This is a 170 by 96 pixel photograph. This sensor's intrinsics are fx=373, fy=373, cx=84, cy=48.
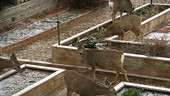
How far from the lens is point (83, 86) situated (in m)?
7.25

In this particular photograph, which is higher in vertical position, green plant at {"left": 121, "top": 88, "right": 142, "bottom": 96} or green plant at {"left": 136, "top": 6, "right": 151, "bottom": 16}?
green plant at {"left": 121, "top": 88, "right": 142, "bottom": 96}

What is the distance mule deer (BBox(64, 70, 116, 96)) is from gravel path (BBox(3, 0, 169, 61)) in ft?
11.1

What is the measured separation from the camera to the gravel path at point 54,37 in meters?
11.3

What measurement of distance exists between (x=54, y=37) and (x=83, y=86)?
6.05 metres

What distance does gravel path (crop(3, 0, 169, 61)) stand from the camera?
37.0ft

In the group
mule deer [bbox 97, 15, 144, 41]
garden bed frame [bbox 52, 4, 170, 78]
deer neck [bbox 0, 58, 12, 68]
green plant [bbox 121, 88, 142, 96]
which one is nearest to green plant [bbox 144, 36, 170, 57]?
garden bed frame [bbox 52, 4, 170, 78]

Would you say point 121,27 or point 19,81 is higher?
point 121,27

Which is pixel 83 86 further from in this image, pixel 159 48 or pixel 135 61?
pixel 159 48

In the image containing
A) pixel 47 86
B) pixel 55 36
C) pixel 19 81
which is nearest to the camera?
pixel 47 86

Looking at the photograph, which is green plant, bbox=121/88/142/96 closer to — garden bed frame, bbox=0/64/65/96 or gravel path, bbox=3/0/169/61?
garden bed frame, bbox=0/64/65/96

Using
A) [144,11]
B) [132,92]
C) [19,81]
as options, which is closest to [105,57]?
[132,92]

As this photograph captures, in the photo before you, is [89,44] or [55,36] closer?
[89,44]

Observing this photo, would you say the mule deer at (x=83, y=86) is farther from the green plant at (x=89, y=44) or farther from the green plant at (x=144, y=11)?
the green plant at (x=144, y=11)

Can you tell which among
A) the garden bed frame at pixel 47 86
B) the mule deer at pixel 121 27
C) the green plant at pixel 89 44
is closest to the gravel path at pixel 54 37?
the green plant at pixel 89 44
